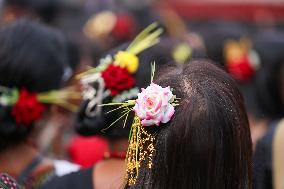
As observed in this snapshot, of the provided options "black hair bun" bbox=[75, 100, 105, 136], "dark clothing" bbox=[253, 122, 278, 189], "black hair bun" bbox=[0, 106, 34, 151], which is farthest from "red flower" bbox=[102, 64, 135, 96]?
"dark clothing" bbox=[253, 122, 278, 189]

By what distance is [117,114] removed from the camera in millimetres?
2217

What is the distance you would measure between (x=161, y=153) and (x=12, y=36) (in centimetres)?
114

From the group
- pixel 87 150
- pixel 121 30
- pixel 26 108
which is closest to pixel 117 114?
pixel 26 108

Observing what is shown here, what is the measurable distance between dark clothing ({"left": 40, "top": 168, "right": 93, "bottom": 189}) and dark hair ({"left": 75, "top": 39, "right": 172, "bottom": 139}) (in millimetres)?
182

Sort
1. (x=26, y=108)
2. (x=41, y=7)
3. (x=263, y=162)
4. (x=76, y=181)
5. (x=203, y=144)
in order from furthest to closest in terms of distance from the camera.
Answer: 1. (x=41, y=7)
2. (x=26, y=108)
3. (x=263, y=162)
4. (x=76, y=181)
5. (x=203, y=144)

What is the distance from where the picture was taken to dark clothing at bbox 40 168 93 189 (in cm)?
210

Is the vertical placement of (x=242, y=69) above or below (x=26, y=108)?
above

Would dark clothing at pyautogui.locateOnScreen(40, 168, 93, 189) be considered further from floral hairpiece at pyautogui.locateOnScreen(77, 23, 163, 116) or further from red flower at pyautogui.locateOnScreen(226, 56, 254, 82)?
red flower at pyautogui.locateOnScreen(226, 56, 254, 82)

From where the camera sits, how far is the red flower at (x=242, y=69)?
12.2 ft

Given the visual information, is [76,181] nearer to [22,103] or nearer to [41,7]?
[22,103]

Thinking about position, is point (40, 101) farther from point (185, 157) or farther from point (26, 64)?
point (185, 157)

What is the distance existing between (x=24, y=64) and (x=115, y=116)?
45 cm

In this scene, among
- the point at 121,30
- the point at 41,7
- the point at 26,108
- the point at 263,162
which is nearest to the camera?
the point at 263,162

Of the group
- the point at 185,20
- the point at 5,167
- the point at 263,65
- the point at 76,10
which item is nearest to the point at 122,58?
the point at 5,167
